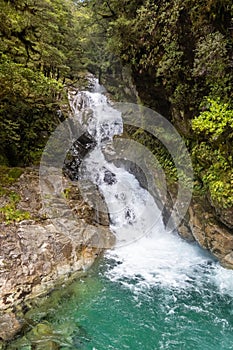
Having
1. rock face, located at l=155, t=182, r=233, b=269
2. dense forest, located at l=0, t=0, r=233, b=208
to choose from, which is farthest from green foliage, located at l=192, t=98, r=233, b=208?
rock face, located at l=155, t=182, r=233, b=269

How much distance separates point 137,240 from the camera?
952 centimetres

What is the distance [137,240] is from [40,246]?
361 cm

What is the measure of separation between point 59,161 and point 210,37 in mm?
7309

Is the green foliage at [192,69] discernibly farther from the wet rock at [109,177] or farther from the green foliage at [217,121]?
the wet rock at [109,177]

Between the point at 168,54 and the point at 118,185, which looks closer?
the point at 168,54

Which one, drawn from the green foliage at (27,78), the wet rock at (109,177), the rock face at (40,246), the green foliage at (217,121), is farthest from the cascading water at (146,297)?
the green foliage at (27,78)

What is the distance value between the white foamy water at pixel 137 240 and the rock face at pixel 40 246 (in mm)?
840

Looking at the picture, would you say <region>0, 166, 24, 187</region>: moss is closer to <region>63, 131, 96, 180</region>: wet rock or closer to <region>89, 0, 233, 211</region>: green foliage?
<region>63, 131, 96, 180</region>: wet rock

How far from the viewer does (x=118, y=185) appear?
11.5 meters

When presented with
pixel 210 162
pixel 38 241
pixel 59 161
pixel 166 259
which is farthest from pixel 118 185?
pixel 210 162

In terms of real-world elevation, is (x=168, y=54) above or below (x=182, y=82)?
above

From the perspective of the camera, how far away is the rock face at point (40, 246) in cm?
620

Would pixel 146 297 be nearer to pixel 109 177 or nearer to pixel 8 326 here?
pixel 8 326

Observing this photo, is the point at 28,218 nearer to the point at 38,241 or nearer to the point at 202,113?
the point at 38,241
